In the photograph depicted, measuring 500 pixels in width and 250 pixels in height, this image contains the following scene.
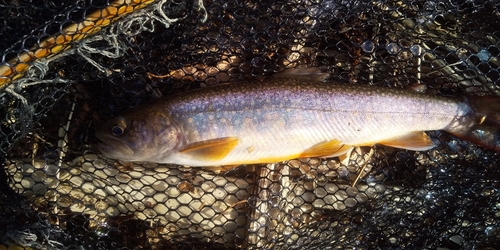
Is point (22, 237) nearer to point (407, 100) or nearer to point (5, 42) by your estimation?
point (5, 42)

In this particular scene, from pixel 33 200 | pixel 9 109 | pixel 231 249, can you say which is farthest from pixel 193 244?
pixel 9 109

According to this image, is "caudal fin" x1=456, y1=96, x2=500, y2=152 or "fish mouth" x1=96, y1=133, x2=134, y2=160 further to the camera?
"caudal fin" x1=456, y1=96, x2=500, y2=152

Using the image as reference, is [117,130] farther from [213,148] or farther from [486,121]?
[486,121]

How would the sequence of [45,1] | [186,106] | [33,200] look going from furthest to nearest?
[33,200] < [186,106] < [45,1]

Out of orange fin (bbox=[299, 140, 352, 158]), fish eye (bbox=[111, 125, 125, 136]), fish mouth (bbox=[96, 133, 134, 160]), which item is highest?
fish eye (bbox=[111, 125, 125, 136])

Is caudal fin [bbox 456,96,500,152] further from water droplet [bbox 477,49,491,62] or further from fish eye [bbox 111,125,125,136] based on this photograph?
fish eye [bbox 111,125,125,136]

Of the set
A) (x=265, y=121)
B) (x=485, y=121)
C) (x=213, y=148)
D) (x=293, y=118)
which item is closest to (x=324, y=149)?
(x=293, y=118)

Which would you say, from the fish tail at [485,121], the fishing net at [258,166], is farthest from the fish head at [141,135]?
the fish tail at [485,121]

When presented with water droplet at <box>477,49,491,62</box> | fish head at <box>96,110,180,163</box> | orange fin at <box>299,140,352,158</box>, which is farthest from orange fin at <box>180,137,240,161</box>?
water droplet at <box>477,49,491,62</box>
